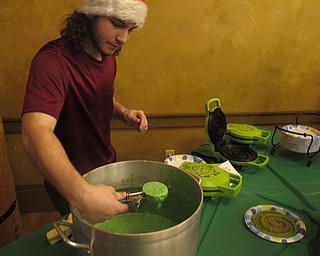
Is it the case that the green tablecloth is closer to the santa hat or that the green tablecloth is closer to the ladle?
the ladle

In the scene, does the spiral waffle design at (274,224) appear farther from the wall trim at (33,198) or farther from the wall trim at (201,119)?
the wall trim at (33,198)

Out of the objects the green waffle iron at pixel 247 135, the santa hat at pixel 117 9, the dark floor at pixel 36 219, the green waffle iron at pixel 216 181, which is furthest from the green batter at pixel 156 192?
the dark floor at pixel 36 219

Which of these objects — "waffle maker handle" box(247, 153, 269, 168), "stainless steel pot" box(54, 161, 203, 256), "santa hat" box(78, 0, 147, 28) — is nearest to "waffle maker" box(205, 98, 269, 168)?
"waffle maker handle" box(247, 153, 269, 168)

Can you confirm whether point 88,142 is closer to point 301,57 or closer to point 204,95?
point 204,95

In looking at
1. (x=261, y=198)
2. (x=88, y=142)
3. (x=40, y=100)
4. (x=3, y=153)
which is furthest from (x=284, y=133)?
(x=3, y=153)

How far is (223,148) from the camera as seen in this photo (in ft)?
4.56

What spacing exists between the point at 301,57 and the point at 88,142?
152 centimetres

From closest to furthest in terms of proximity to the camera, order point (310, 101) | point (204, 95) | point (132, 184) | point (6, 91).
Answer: point (132, 184)
point (6, 91)
point (204, 95)
point (310, 101)

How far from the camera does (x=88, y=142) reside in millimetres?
1244

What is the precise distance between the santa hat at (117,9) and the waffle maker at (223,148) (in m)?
0.49

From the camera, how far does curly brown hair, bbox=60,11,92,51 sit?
1.08 m

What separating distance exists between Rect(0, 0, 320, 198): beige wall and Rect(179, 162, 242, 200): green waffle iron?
0.89m

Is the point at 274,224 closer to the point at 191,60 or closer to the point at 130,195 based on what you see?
the point at 130,195

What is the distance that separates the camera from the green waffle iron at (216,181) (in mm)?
1021
